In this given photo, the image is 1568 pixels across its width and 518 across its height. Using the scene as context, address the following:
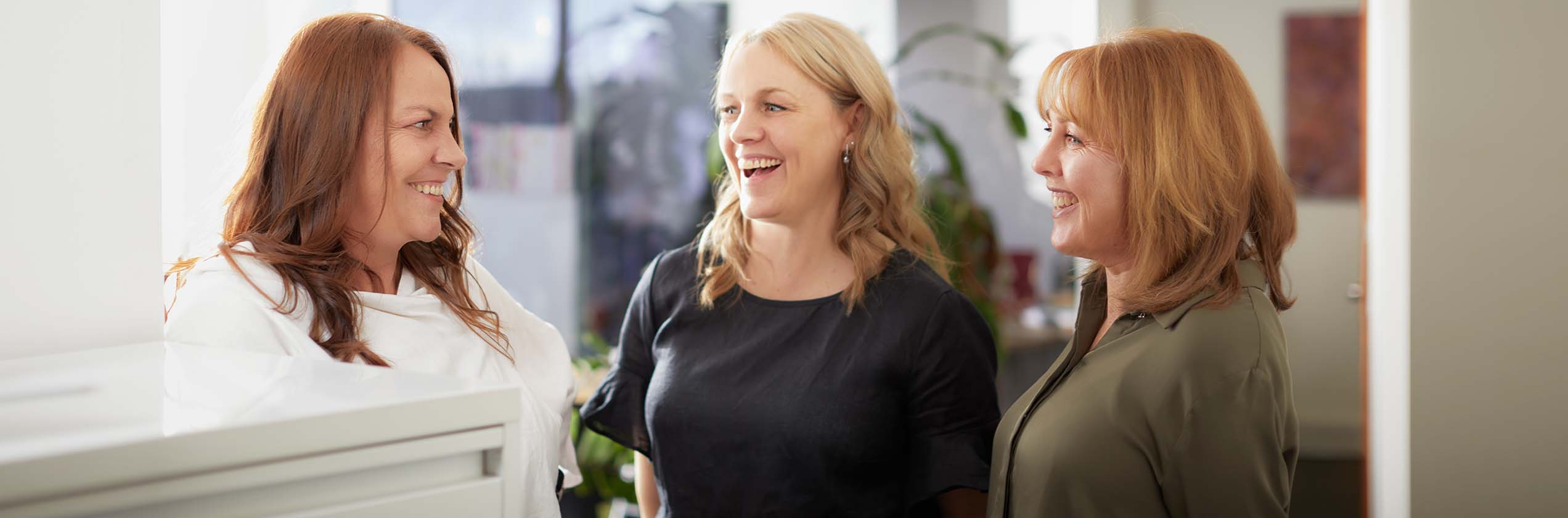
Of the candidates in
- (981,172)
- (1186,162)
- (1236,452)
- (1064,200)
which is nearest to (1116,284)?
→ (1064,200)

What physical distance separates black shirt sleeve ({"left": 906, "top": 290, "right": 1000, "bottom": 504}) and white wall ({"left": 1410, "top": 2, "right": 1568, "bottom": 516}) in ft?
3.63

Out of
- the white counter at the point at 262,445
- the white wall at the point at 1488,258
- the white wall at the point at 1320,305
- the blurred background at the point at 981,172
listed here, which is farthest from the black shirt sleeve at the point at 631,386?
the white wall at the point at 1320,305

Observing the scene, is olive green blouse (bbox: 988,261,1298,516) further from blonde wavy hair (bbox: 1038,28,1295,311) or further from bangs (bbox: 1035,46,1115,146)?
bangs (bbox: 1035,46,1115,146)

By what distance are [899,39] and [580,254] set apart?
1.75 metres

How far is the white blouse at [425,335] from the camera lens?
3.83 ft

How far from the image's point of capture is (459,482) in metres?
0.80

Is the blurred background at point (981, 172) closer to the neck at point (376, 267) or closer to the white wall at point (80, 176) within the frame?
the white wall at point (80, 176)

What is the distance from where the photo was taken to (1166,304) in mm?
1289

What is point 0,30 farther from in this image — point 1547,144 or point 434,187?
point 1547,144

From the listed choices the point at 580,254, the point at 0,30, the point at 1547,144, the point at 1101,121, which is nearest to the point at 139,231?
the point at 0,30

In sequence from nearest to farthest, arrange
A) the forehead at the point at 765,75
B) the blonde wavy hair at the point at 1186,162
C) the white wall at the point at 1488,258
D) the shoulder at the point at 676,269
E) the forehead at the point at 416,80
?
the blonde wavy hair at the point at 1186,162 < the forehead at the point at 416,80 < the forehead at the point at 765,75 < the shoulder at the point at 676,269 < the white wall at the point at 1488,258

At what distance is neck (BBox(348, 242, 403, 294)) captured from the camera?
55.4 inches

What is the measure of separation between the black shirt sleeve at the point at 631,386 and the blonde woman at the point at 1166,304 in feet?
2.11

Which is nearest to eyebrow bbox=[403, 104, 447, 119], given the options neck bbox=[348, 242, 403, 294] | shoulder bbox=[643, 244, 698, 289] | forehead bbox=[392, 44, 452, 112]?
forehead bbox=[392, 44, 452, 112]
